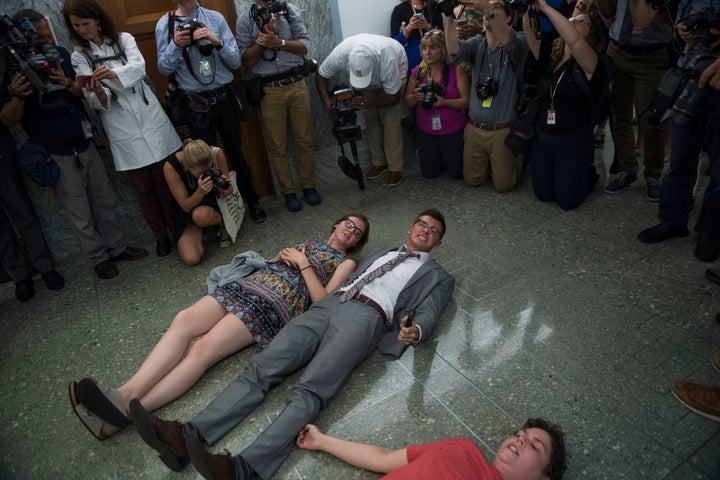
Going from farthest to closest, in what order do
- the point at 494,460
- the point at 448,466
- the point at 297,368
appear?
the point at 297,368, the point at 494,460, the point at 448,466

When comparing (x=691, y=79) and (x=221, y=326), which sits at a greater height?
(x=691, y=79)

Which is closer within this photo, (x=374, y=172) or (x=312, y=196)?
(x=312, y=196)

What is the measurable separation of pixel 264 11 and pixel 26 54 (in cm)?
151

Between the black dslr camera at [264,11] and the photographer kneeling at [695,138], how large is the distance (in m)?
2.53

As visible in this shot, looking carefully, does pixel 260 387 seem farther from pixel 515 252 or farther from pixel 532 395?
pixel 515 252

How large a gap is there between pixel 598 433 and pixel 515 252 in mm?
1397

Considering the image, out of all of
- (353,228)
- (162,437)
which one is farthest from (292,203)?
(162,437)

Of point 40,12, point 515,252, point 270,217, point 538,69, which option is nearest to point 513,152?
point 538,69

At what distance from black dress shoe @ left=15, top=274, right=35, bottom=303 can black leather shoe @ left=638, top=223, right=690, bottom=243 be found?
160 inches

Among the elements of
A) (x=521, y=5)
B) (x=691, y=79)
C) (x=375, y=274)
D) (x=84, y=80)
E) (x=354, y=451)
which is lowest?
(x=354, y=451)

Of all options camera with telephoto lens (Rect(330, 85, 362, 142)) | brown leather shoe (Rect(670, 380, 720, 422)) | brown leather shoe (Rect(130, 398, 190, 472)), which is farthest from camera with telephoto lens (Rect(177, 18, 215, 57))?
brown leather shoe (Rect(670, 380, 720, 422))

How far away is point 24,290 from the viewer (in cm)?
317

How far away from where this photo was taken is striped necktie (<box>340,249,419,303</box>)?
90.1 inches

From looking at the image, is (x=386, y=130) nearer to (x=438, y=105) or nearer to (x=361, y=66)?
(x=438, y=105)
